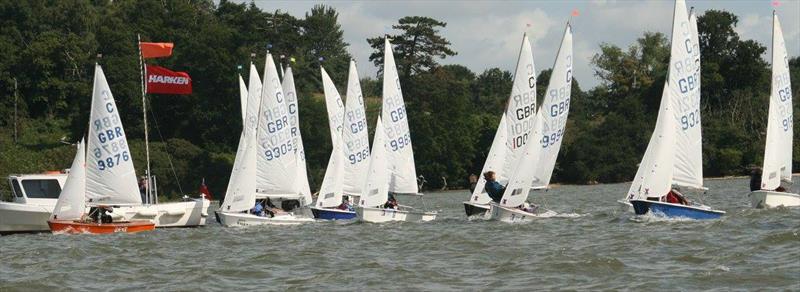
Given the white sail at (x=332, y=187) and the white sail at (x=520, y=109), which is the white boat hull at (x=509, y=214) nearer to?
the white sail at (x=520, y=109)

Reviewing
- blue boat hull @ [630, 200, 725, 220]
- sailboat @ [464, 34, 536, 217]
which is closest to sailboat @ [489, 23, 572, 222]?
sailboat @ [464, 34, 536, 217]

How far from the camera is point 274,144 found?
40156 millimetres

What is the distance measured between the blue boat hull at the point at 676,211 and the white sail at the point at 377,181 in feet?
26.3

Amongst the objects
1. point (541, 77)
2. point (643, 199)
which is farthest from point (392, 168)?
point (541, 77)

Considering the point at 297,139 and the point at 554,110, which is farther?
the point at 297,139

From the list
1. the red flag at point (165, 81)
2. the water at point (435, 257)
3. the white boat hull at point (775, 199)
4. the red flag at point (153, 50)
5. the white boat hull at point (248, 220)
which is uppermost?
the red flag at point (153, 50)

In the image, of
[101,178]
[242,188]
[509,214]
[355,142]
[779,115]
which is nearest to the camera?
[509,214]

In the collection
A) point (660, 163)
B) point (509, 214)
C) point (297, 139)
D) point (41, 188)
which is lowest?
point (509, 214)

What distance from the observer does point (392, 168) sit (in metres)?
39.2

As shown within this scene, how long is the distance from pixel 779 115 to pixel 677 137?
5964 millimetres

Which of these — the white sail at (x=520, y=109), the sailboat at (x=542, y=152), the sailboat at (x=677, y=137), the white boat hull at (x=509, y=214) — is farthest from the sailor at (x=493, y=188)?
the white sail at (x=520, y=109)

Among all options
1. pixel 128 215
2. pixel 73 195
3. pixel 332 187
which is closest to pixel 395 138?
pixel 332 187

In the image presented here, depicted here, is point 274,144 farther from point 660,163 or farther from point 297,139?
point 660,163

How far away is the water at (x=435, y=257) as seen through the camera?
69.5ft
